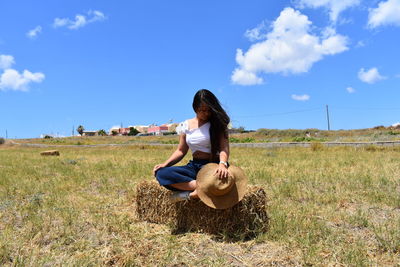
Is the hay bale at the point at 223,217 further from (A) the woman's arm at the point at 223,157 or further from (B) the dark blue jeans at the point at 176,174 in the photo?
(A) the woman's arm at the point at 223,157

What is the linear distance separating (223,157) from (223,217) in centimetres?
73

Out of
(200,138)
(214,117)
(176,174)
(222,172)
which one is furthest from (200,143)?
(222,172)

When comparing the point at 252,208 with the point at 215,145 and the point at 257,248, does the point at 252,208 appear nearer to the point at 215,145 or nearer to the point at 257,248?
the point at 257,248

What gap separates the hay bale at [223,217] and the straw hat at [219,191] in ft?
0.79

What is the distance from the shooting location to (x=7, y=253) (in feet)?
10.6

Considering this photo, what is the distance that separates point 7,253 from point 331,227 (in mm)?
3544

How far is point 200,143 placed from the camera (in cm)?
408

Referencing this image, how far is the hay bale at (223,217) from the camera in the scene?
3887 mm

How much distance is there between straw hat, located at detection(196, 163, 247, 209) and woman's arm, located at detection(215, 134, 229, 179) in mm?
69

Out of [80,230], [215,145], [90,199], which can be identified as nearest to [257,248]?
[215,145]

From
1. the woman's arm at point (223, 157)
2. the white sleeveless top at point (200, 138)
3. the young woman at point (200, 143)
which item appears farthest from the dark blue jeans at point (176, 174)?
the woman's arm at point (223, 157)

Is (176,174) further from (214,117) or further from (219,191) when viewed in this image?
(214,117)

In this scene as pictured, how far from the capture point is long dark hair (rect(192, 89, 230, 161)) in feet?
12.8

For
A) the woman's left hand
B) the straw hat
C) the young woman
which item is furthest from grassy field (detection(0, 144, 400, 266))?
the woman's left hand
